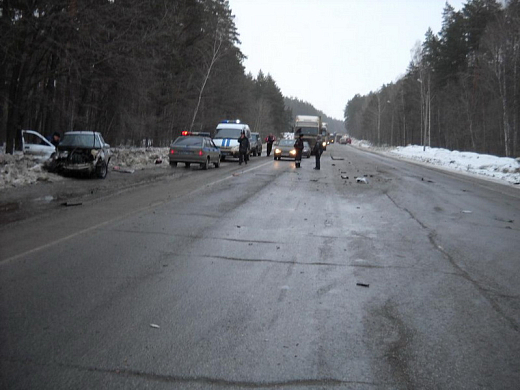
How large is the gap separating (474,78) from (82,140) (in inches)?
1975

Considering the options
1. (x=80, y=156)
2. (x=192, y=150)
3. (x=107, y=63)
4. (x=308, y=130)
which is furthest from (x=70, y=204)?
(x=308, y=130)

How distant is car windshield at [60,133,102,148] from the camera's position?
17031 millimetres

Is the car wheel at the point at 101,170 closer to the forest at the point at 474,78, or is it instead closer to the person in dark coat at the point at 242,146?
the person in dark coat at the point at 242,146

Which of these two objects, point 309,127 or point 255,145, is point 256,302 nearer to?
point 255,145

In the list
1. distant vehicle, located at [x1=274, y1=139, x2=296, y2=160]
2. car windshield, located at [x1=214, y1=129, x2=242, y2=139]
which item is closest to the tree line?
car windshield, located at [x1=214, y1=129, x2=242, y2=139]

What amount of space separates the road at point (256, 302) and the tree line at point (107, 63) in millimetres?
13130

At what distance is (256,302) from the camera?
4.73m

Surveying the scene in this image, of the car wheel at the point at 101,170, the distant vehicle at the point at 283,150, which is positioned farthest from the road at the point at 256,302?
the distant vehicle at the point at 283,150

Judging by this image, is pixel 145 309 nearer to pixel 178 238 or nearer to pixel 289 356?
pixel 289 356

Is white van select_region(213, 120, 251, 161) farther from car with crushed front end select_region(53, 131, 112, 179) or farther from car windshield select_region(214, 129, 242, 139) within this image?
car with crushed front end select_region(53, 131, 112, 179)

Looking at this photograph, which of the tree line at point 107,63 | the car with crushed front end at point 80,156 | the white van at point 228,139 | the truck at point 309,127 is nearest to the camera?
the car with crushed front end at point 80,156

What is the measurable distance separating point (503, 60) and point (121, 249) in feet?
147

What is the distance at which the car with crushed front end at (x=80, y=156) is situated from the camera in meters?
16.7

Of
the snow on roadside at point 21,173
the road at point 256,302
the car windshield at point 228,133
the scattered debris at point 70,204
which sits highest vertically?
the car windshield at point 228,133
